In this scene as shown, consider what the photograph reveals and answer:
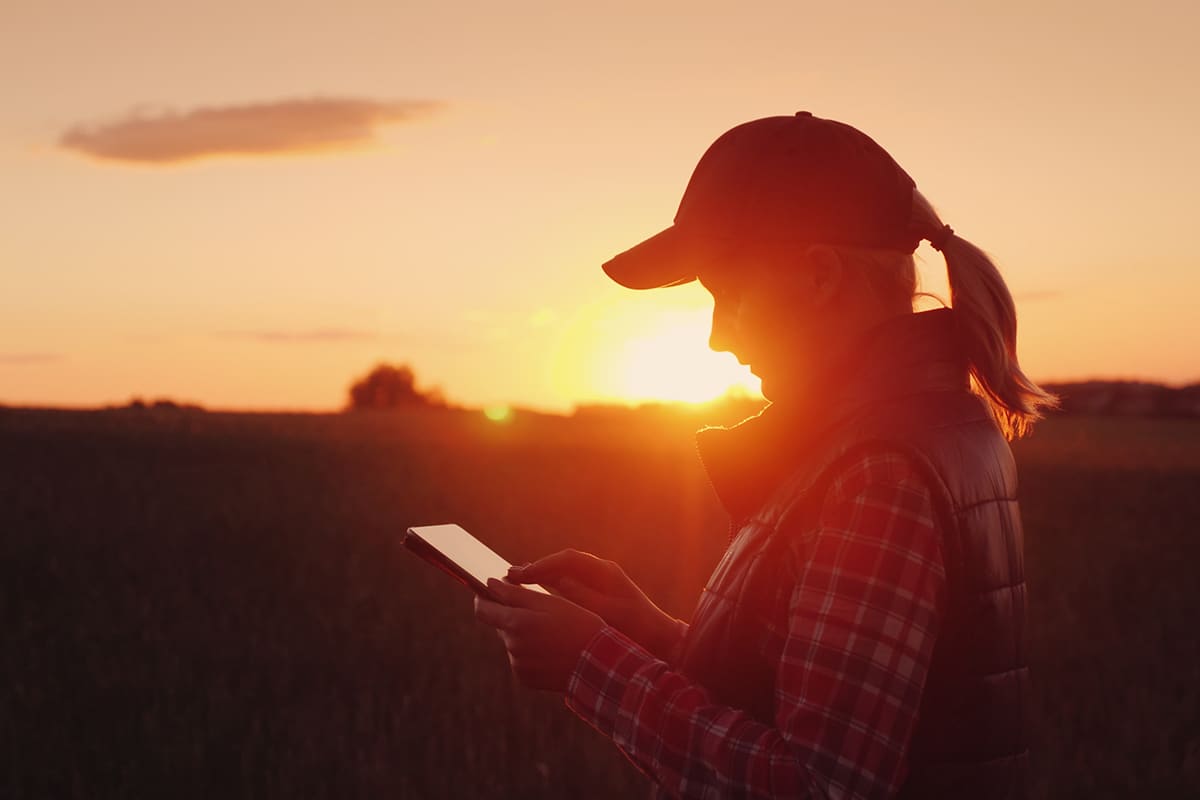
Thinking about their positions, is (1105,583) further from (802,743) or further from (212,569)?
(802,743)

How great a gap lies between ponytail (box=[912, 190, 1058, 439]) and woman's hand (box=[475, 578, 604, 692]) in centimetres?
81

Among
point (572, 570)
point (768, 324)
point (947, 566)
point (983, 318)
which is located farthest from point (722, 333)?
point (572, 570)

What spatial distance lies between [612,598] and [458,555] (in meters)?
0.38

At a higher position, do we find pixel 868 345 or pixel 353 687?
pixel 868 345

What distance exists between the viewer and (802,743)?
1.69 m

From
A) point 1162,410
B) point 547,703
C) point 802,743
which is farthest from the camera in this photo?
→ point 1162,410

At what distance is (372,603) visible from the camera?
863cm

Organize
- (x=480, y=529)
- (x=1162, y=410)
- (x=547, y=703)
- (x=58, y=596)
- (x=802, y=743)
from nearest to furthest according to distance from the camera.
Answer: (x=802, y=743), (x=547, y=703), (x=58, y=596), (x=480, y=529), (x=1162, y=410)

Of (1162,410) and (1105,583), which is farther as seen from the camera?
(1162,410)

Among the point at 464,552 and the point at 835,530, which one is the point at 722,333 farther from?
the point at 464,552

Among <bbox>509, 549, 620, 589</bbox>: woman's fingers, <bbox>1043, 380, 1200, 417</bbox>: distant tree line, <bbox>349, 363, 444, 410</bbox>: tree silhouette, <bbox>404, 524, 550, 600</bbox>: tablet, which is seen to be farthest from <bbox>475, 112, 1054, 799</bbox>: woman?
<bbox>349, 363, 444, 410</bbox>: tree silhouette

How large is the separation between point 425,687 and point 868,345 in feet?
18.5

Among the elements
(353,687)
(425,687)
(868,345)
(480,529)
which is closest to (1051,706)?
(425,687)

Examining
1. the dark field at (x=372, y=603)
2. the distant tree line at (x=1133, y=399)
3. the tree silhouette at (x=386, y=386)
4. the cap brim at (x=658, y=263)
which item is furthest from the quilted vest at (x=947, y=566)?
A: the tree silhouette at (x=386, y=386)
